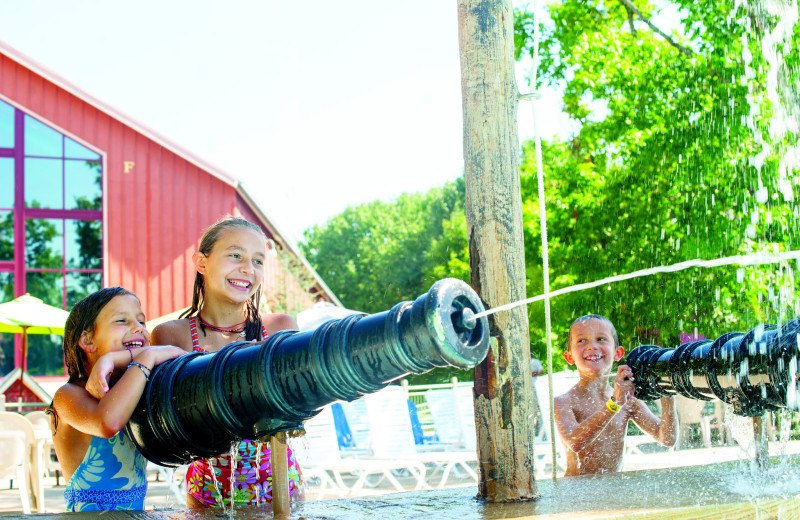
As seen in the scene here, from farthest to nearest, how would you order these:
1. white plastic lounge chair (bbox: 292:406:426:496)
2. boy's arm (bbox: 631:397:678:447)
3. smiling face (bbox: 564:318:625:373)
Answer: white plastic lounge chair (bbox: 292:406:426:496)
smiling face (bbox: 564:318:625:373)
boy's arm (bbox: 631:397:678:447)

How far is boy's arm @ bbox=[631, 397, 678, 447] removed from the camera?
3.50 meters

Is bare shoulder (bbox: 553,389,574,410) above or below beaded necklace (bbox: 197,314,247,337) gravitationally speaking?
below

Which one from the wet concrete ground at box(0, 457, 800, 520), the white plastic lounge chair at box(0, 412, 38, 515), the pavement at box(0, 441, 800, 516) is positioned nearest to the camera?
the wet concrete ground at box(0, 457, 800, 520)

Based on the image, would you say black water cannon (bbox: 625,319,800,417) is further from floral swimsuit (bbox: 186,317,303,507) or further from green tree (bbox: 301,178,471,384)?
green tree (bbox: 301,178,471,384)

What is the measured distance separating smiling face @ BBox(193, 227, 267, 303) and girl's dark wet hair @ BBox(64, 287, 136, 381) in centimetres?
33

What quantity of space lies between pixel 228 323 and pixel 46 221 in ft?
48.0

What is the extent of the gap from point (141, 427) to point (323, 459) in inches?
210

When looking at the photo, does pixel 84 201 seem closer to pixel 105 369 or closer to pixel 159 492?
pixel 159 492

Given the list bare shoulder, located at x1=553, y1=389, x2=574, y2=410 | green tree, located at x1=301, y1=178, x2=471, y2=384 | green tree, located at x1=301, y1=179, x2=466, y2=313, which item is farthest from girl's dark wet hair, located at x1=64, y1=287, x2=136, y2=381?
green tree, located at x1=301, y1=179, x2=466, y2=313

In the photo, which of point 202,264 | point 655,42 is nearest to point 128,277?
point 655,42

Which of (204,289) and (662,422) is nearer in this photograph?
(204,289)

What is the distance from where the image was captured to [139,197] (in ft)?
52.9

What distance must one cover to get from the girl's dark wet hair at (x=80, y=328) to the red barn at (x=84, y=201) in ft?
44.9

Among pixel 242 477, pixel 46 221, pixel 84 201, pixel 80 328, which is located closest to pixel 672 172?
pixel 242 477
